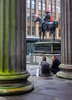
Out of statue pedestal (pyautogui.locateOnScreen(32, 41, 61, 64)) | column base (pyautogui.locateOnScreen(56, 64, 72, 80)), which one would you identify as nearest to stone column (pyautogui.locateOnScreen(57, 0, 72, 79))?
column base (pyautogui.locateOnScreen(56, 64, 72, 80))

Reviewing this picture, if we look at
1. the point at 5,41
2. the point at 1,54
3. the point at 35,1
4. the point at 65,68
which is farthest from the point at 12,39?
the point at 35,1

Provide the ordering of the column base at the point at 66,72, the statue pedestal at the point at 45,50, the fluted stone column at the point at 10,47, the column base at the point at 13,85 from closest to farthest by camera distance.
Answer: the column base at the point at 13,85
the fluted stone column at the point at 10,47
the column base at the point at 66,72
the statue pedestal at the point at 45,50

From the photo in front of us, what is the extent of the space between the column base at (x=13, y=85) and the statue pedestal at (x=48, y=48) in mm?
13435

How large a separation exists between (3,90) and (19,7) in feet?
A: 7.20

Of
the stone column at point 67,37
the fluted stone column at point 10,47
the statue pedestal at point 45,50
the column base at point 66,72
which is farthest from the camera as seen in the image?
the statue pedestal at point 45,50

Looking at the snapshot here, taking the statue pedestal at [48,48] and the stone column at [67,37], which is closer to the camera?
the stone column at [67,37]

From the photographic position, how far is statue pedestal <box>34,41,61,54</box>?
1842 cm

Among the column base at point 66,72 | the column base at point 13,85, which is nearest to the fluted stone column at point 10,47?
the column base at point 13,85

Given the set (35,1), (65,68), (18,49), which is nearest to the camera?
(18,49)

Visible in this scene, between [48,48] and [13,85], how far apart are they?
1387cm

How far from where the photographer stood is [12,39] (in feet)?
16.0

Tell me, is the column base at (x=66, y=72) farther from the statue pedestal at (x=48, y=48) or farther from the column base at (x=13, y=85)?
the statue pedestal at (x=48, y=48)

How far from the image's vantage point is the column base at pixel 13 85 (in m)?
4.66

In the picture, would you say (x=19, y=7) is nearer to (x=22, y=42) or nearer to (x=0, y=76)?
(x=22, y=42)
